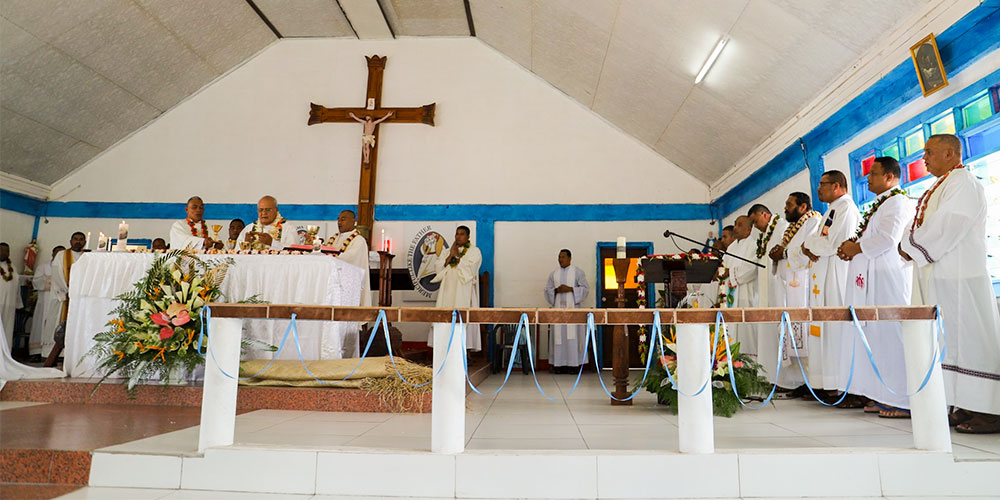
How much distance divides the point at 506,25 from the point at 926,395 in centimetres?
664

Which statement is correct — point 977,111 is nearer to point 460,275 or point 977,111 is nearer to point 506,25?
point 460,275

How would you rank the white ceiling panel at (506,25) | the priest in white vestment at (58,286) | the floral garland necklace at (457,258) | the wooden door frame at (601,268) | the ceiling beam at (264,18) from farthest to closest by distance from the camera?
1. the wooden door frame at (601,268)
2. the ceiling beam at (264,18)
3. the priest in white vestment at (58,286)
4. the floral garland necklace at (457,258)
5. the white ceiling panel at (506,25)

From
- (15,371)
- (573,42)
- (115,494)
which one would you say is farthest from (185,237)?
(573,42)

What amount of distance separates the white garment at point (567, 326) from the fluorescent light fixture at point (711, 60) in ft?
9.57

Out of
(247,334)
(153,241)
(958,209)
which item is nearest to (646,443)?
(958,209)

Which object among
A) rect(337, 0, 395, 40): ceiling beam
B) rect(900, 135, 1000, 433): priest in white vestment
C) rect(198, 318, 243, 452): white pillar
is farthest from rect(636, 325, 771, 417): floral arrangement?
rect(337, 0, 395, 40): ceiling beam

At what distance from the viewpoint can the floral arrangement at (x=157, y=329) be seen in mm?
3621

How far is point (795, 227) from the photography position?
443cm

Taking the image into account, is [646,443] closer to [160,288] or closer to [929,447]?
[929,447]

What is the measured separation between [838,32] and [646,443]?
3440 millimetres

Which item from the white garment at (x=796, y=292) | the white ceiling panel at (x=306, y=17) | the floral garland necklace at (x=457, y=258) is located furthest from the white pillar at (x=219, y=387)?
the white ceiling panel at (x=306, y=17)

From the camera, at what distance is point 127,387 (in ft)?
12.1

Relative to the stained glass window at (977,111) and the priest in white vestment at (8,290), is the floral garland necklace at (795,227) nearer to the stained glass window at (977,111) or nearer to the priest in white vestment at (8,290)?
the stained glass window at (977,111)

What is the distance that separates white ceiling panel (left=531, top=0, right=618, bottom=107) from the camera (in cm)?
606
